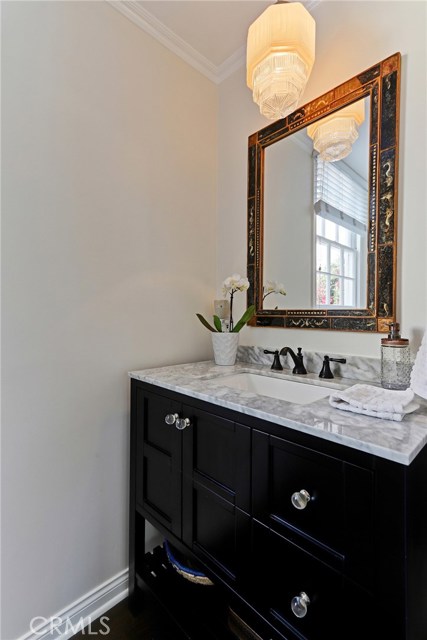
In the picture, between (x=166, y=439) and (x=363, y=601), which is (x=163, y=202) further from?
(x=363, y=601)

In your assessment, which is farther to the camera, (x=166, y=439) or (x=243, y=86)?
(x=243, y=86)

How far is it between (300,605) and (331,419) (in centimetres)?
41

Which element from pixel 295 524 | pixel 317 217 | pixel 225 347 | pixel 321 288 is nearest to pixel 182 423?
pixel 295 524

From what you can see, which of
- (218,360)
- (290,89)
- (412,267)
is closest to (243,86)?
(290,89)

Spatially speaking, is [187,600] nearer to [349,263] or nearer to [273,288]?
[273,288]

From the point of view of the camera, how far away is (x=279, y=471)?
2.35 ft

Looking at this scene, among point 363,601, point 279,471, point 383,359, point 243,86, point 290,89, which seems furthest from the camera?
point 243,86

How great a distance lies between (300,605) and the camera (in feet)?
2.15

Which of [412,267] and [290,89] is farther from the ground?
[290,89]

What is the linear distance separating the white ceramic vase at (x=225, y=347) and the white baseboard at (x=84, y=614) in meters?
1.02

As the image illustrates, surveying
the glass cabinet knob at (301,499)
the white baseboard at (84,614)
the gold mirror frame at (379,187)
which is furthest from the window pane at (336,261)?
the white baseboard at (84,614)

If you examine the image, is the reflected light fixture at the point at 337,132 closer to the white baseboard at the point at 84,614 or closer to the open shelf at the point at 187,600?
the open shelf at the point at 187,600

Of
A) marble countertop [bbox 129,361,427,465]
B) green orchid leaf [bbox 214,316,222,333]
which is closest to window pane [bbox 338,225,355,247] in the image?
marble countertop [bbox 129,361,427,465]

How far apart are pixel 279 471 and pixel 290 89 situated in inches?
50.4
